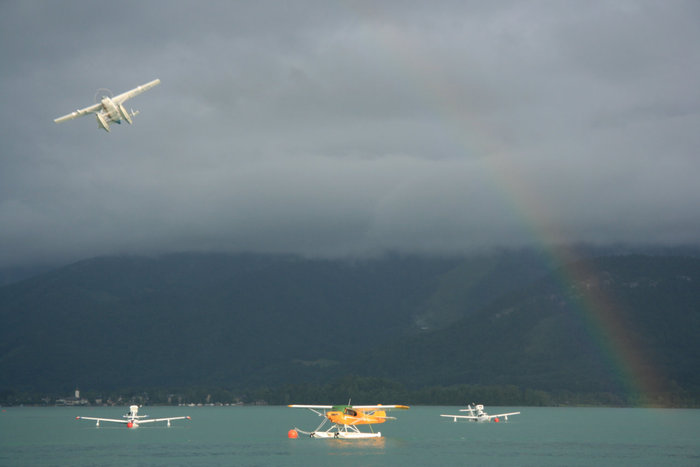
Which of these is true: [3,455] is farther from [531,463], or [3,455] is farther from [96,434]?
[531,463]

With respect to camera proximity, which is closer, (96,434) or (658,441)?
(658,441)

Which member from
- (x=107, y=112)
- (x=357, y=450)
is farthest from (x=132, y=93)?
(x=357, y=450)

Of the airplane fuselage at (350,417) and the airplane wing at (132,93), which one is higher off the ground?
the airplane wing at (132,93)

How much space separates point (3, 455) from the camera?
5428 inches

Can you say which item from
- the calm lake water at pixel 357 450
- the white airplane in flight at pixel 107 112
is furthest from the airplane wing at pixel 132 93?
the calm lake water at pixel 357 450

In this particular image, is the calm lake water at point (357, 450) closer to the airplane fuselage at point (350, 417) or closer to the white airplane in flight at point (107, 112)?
the airplane fuselage at point (350, 417)

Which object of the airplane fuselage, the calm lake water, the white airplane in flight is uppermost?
the white airplane in flight

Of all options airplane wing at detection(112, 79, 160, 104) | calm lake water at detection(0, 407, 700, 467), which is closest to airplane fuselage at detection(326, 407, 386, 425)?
calm lake water at detection(0, 407, 700, 467)

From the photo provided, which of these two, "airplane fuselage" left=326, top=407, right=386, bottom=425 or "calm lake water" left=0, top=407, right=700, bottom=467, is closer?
"calm lake water" left=0, top=407, right=700, bottom=467

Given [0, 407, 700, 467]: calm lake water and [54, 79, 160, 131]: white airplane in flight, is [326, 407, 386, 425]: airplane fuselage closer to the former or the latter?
[0, 407, 700, 467]: calm lake water

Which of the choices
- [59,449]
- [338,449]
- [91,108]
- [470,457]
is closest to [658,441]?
→ [470,457]

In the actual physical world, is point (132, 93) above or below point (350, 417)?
above

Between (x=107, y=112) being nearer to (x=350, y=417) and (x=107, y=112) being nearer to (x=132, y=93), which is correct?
(x=132, y=93)

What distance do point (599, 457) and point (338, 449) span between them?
136 feet
